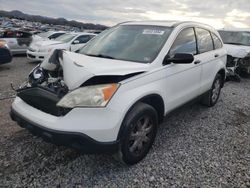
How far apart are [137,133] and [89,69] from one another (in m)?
1.00

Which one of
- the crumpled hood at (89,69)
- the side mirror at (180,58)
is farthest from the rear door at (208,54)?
the crumpled hood at (89,69)

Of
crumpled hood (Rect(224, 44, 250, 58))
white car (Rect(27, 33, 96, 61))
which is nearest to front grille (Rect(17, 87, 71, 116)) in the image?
white car (Rect(27, 33, 96, 61))

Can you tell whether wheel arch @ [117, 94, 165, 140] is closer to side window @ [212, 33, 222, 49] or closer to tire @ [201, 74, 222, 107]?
tire @ [201, 74, 222, 107]

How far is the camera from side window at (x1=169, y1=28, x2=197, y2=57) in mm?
4098

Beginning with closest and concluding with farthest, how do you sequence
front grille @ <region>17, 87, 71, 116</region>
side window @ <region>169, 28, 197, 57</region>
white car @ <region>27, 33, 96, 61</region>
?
1. front grille @ <region>17, 87, 71, 116</region>
2. side window @ <region>169, 28, 197, 57</region>
3. white car @ <region>27, 33, 96, 61</region>

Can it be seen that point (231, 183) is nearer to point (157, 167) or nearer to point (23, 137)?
point (157, 167)

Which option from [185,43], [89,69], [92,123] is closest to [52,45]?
[185,43]

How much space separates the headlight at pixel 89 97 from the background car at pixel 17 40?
36.5 ft

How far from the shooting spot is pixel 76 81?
306 cm

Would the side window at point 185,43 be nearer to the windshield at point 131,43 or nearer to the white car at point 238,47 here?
the windshield at point 131,43

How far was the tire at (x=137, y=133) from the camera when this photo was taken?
10.3ft

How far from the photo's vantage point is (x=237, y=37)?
36.0ft

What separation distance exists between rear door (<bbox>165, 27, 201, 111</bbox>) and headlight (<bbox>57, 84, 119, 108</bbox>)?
1.17 metres

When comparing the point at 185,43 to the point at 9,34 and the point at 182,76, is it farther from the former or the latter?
the point at 9,34
